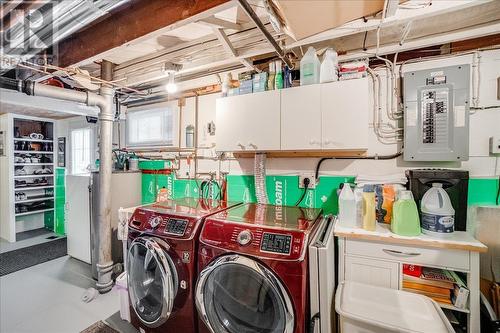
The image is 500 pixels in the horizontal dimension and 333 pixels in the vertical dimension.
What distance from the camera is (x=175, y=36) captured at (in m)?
1.84

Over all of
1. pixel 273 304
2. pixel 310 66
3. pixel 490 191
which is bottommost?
pixel 273 304

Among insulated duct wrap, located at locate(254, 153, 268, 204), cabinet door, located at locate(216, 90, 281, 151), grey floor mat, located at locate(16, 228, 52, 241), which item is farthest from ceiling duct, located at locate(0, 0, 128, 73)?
grey floor mat, located at locate(16, 228, 52, 241)

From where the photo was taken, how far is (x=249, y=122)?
1983 mm

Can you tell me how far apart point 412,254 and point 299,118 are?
46.5 inches

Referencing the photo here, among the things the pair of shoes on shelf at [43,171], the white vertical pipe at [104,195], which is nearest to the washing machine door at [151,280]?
the white vertical pipe at [104,195]

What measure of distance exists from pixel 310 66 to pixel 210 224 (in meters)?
1.43

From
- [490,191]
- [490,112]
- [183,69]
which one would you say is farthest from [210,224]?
[490,112]

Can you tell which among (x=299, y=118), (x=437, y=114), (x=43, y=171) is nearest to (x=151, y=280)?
(x=299, y=118)

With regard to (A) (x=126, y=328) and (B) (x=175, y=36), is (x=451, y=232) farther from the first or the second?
(A) (x=126, y=328)

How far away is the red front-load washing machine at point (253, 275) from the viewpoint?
50.0 inches

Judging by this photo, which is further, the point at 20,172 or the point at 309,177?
the point at 20,172

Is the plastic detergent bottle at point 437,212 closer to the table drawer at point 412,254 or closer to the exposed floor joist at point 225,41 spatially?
the table drawer at point 412,254

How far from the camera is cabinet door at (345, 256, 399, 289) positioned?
4.66 feet

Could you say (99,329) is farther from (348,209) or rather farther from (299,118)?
(299,118)
